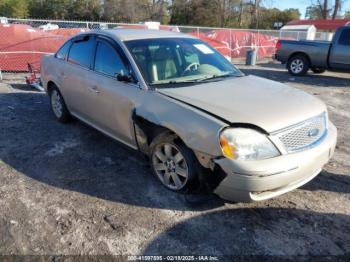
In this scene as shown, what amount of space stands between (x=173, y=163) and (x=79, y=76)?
2.18 metres

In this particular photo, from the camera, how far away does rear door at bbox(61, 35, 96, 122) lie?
15.2ft

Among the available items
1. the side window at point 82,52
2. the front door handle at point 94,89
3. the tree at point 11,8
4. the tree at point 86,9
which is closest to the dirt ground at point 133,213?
the front door handle at point 94,89

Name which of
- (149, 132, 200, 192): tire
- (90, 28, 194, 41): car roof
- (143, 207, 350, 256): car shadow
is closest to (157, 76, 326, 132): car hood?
(149, 132, 200, 192): tire

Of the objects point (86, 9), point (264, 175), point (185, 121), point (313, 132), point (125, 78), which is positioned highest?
point (86, 9)

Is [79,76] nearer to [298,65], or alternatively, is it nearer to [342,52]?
[342,52]

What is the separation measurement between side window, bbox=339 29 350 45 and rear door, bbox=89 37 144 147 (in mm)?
10171

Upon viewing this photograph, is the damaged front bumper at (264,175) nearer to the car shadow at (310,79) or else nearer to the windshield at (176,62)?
the windshield at (176,62)

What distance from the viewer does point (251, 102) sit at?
11.0ft

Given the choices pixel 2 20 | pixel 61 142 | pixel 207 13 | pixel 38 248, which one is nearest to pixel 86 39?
pixel 61 142

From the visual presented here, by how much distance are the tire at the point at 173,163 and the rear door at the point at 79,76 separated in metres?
1.46

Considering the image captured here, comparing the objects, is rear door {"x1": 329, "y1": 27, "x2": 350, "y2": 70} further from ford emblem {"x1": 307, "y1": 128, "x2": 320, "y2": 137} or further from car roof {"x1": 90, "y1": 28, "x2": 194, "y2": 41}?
ford emblem {"x1": 307, "y1": 128, "x2": 320, "y2": 137}

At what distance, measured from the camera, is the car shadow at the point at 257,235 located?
278 centimetres

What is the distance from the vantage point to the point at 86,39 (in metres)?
4.85

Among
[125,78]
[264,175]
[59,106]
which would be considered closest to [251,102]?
[264,175]
